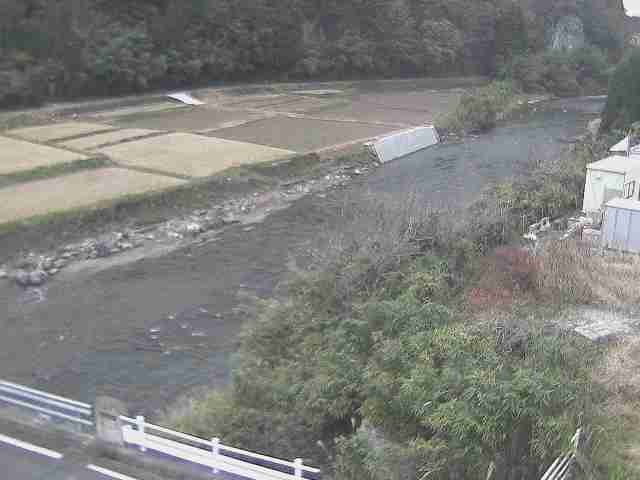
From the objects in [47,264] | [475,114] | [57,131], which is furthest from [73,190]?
[475,114]

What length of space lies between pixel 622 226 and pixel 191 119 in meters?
25.6

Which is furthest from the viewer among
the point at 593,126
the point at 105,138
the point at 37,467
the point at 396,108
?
the point at 396,108

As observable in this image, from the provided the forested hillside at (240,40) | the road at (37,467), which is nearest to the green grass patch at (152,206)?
the road at (37,467)

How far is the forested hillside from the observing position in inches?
1470

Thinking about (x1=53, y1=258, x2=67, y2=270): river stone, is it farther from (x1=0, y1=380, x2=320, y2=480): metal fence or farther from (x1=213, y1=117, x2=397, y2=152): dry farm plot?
(x1=213, y1=117, x2=397, y2=152): dry farm plot

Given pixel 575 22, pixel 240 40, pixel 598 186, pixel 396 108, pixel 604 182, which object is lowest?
pixel 598 186

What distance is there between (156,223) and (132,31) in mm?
23674

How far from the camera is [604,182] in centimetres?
1919

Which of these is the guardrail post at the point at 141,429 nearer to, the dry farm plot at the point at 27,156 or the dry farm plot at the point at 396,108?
the dry farm plot at the point at 27,156

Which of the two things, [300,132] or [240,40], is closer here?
[300,132]

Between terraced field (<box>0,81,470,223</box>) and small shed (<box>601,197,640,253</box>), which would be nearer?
small shed (<box>601,197,640,253</box>)

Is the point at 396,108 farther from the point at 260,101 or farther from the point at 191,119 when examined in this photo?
the point at 191,119

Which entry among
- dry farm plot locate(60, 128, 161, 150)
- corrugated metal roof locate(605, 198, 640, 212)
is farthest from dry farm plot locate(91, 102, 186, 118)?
corrugated metal roof locate(605, 198, 640, 212)

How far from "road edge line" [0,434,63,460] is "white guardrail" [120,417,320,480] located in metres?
0.81
